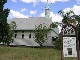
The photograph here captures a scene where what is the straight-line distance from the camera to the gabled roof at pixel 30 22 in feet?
186

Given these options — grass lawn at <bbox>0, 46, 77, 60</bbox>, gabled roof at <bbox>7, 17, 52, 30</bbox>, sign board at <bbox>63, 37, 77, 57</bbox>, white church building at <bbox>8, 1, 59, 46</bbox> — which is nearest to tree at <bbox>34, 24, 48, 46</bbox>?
white church building at <bbox>8, 1, 59, 46</bbox>

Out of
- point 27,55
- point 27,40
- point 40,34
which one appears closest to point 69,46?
point 27,55

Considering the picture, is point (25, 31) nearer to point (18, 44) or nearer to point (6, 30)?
point (18, 44)

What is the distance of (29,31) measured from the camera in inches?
2253

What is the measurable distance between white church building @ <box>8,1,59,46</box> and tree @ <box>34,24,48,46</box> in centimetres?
235

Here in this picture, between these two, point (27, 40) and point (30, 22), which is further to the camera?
point (30, 22)

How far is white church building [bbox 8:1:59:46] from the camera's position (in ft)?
183

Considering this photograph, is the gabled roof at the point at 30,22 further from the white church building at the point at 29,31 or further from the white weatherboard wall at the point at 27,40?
the white weatherboard wall at the point at 27,40

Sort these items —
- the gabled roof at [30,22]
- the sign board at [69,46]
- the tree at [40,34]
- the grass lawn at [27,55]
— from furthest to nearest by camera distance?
the gabled roof at [30,22]
the tree at [40,34]
the grass lawn at [27,55]
the sign board at [69,46]

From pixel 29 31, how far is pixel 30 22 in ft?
7.37

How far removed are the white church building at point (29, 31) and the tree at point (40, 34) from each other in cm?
235

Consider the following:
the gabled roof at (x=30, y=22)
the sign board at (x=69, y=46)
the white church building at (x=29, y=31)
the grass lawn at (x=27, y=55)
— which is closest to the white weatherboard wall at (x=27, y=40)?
the white church building at (x=29, y=31)

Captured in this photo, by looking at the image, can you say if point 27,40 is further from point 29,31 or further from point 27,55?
point 27,55

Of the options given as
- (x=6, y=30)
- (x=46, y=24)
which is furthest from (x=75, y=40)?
(x=46, y=24)
